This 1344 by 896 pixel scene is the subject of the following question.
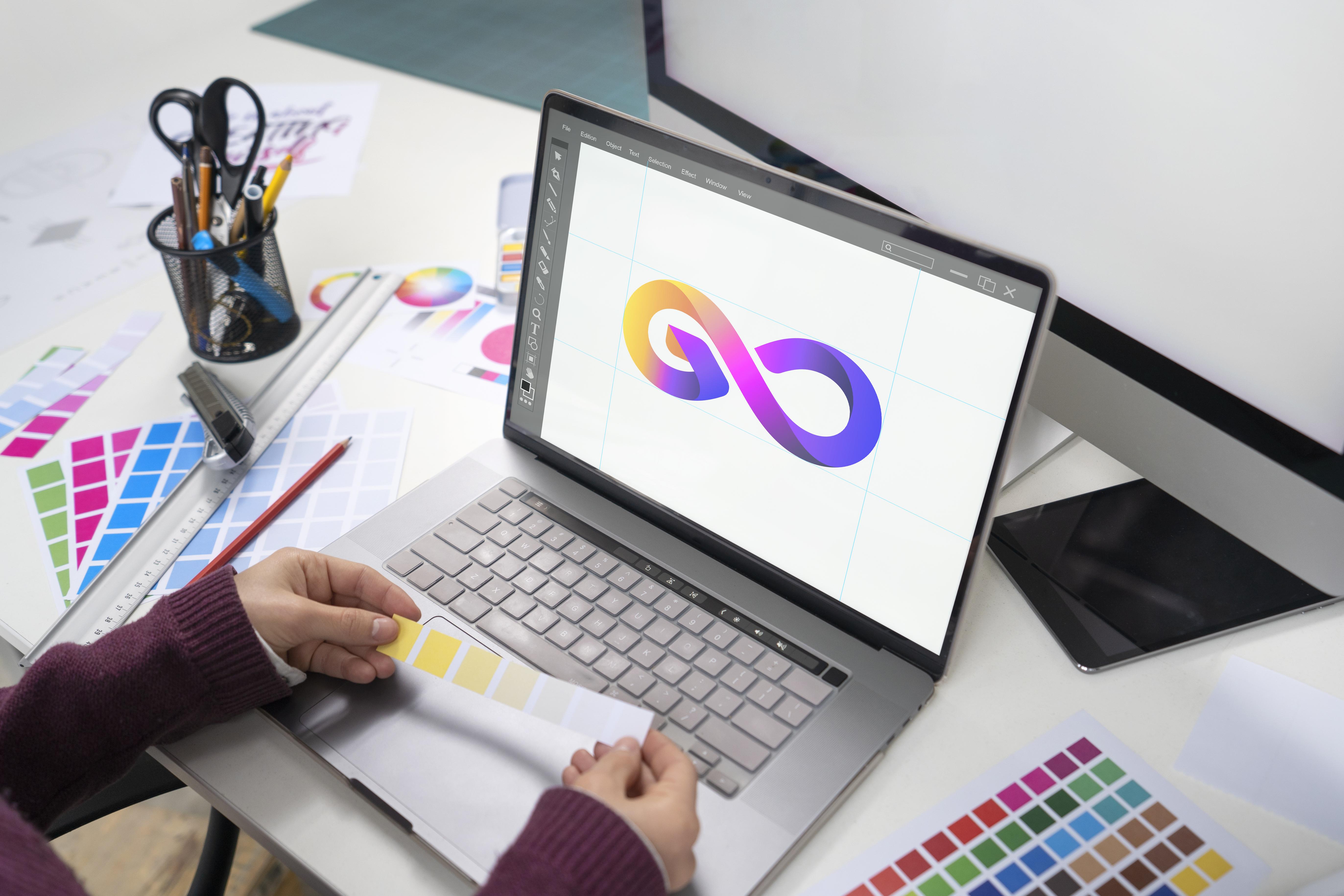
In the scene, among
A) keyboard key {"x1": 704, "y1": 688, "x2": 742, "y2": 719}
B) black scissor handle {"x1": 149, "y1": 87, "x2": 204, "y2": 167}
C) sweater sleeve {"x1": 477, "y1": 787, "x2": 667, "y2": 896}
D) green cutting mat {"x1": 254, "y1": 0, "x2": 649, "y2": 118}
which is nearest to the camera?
sweater sleeve {"x1": 477, "y1": 787, "x2": 667, "y2": 896}

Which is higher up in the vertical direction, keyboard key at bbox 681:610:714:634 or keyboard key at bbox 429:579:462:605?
keyboard key at bbox 681:610:714:634

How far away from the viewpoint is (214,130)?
2.76 feet

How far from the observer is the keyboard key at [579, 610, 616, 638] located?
1.90 ft

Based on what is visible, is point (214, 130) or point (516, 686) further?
point (214, 130)

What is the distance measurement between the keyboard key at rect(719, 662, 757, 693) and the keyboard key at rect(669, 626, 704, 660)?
23 mm

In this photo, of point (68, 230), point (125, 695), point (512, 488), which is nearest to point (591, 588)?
point (512, 488)

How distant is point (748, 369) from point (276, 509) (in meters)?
0.40

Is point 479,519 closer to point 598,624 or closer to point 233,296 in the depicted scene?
point 598,624

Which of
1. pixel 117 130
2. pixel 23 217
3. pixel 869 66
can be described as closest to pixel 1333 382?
pixel 869 66

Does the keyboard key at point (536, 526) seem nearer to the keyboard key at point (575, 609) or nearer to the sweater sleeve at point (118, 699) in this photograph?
the keyboard key at point (575, 609)

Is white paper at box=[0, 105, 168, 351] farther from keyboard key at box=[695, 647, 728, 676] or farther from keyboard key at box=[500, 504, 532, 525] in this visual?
keyboard key at box=[695, 647, 728, 676]

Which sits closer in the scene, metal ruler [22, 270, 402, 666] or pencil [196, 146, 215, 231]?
metal ruler [22, 270, 402, 666]

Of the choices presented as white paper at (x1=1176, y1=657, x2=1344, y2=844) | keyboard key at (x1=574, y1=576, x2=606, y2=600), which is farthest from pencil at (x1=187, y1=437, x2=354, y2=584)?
white paper at (x1=1176, y1=657, x2=1344, y2=844)

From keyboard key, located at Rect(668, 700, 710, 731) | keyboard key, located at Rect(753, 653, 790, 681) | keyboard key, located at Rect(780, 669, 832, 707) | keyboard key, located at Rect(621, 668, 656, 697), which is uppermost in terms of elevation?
keyboard key, located at Rect(780, 669, 832, 707)
